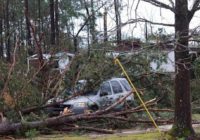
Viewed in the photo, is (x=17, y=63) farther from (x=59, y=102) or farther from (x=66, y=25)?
(x=66, y=25)

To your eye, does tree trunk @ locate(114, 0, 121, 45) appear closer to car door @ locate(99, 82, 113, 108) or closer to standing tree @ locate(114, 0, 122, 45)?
standing tree @ locate(114, 0, 122, 45)

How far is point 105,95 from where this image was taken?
18.0 m

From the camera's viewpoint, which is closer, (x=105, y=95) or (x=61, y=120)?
(x=61, y=120)

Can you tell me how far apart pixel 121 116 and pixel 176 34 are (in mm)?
4887

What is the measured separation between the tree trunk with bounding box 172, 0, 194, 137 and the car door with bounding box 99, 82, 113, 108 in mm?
5210

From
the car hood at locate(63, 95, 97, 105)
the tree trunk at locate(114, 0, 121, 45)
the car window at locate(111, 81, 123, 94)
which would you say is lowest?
the car hood at locate(63, 95, 97, 105)

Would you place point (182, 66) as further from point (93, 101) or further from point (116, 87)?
point (116, 87)

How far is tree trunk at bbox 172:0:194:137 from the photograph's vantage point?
11.0 meters

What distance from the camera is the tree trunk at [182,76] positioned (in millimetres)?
10951

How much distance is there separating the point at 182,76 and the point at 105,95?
709cm

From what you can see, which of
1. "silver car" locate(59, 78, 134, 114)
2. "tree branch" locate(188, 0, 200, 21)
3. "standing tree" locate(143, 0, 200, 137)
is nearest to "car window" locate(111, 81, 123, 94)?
"silver car" locate(59, 78, 134, 114)

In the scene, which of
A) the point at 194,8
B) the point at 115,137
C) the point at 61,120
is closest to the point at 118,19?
the point at 194,8

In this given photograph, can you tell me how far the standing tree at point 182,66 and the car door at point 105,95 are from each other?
17.1 feet

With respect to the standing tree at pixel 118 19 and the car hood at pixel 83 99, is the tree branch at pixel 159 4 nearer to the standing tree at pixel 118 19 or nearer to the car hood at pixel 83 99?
the standing tree at pixel 118 19
